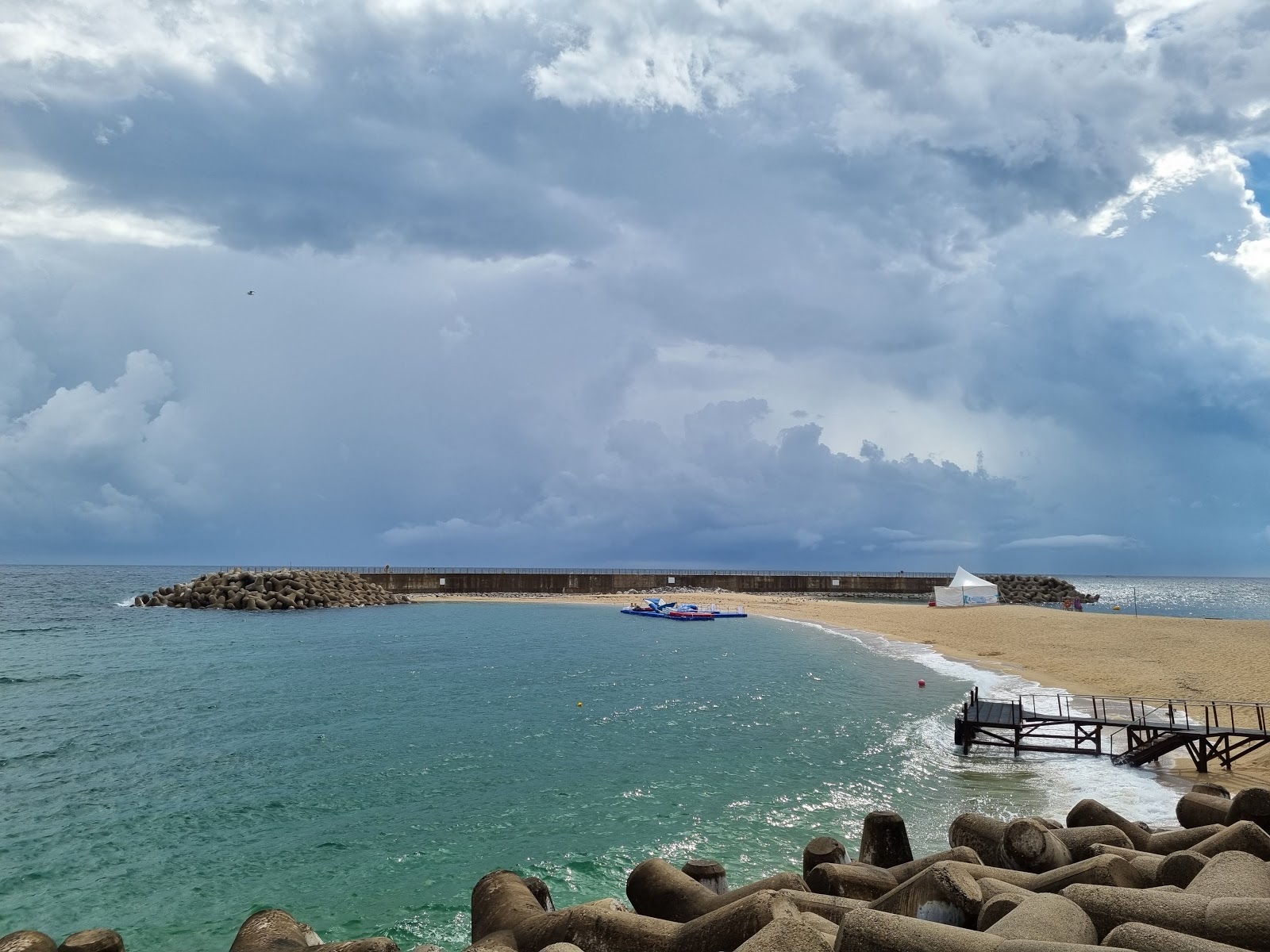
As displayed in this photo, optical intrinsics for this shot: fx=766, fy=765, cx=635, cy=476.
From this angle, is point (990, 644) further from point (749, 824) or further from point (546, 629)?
point (749, 824)

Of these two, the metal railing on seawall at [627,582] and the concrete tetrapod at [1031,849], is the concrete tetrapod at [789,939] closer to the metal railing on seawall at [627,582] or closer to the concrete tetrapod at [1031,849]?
the concrete tetrapod at [1031,849]

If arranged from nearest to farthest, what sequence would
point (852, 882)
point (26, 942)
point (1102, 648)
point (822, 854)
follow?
1. point (26, 942)
2. point (852, 882)
3. point (822, 854)
4. point (1102, 648)

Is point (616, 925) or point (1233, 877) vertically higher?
point (1233, 877)

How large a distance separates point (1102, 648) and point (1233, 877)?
4325cm

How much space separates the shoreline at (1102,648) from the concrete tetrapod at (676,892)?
16928 millimetres

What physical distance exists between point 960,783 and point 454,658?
1194 inches

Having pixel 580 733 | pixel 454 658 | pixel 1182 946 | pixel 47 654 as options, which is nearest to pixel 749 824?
pixel 580 733

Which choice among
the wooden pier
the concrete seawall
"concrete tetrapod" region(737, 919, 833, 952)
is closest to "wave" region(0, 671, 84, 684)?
the wooden pier

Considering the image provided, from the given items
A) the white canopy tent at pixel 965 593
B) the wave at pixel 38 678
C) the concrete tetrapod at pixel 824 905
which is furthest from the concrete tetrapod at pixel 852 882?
the white canopy tent at pixel 965 593

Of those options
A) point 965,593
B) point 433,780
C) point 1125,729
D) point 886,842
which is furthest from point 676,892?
point 965,593

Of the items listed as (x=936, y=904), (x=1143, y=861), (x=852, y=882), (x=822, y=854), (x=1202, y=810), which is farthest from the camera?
(x=1202, y=810)

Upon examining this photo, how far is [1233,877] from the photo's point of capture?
6633 millimetres

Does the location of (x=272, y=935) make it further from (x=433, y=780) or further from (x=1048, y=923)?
(x=433, y=780)

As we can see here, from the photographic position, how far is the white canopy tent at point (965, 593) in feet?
257
